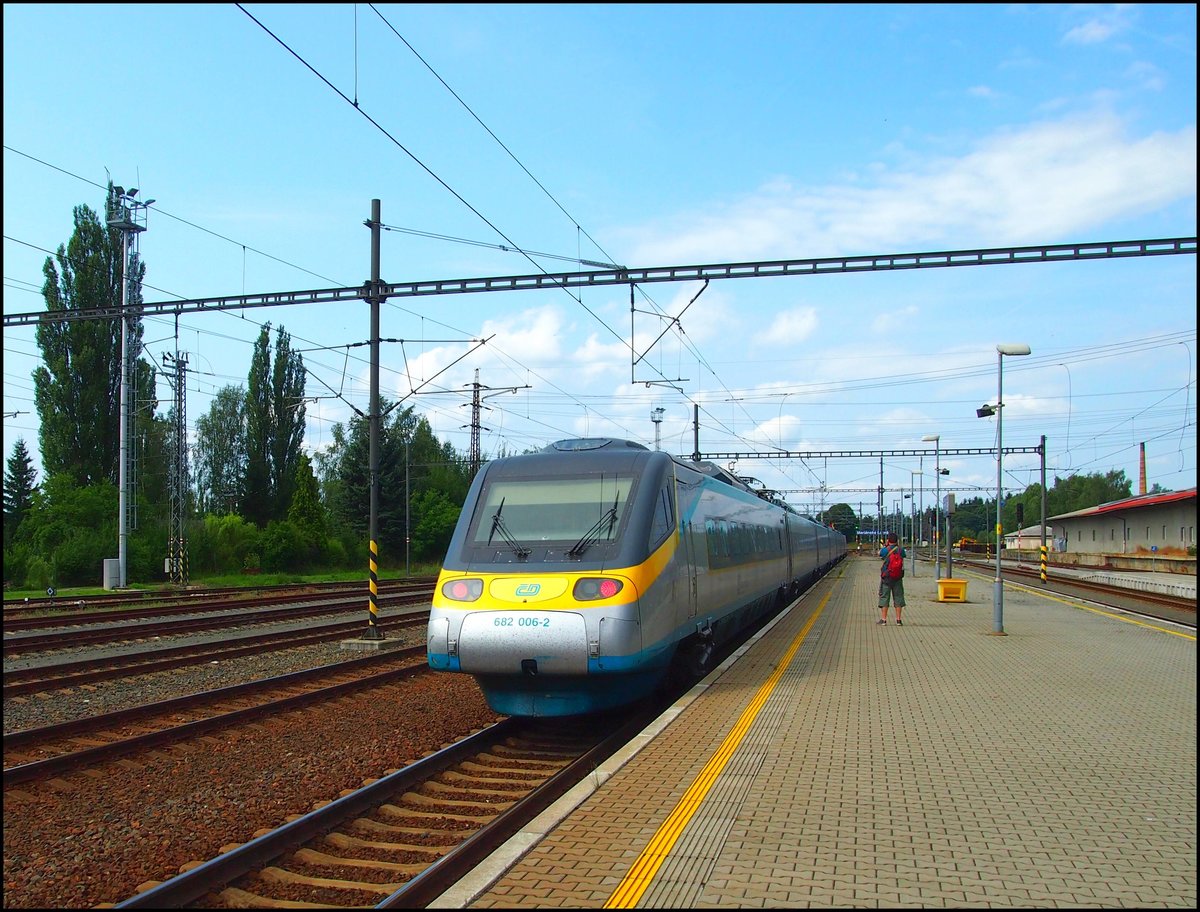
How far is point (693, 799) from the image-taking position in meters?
6.39

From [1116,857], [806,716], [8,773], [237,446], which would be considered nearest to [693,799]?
[1116,857]

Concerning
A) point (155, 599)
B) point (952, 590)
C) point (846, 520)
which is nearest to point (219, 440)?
point (155, 599)

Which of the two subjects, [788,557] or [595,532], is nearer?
[595,532]

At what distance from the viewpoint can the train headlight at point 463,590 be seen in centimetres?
948

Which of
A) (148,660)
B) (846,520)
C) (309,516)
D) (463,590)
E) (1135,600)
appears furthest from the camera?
(846,520)

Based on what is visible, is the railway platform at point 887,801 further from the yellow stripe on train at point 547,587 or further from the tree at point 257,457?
the tree at point 257,457

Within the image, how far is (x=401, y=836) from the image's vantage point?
6605mm

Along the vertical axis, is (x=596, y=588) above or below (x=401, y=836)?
above

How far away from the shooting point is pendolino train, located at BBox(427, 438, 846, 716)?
29.5 feet

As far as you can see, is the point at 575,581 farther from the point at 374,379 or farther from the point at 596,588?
the point at 374,379

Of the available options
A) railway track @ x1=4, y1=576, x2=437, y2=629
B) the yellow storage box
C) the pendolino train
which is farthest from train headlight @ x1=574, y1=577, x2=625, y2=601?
the yellow storage box

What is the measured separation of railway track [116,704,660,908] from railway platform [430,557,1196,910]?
0.57 m

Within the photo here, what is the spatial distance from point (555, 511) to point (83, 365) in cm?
3739

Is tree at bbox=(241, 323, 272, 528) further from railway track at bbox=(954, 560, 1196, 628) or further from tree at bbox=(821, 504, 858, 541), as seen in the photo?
tree at bbox=(821, 504, 858, 541)
